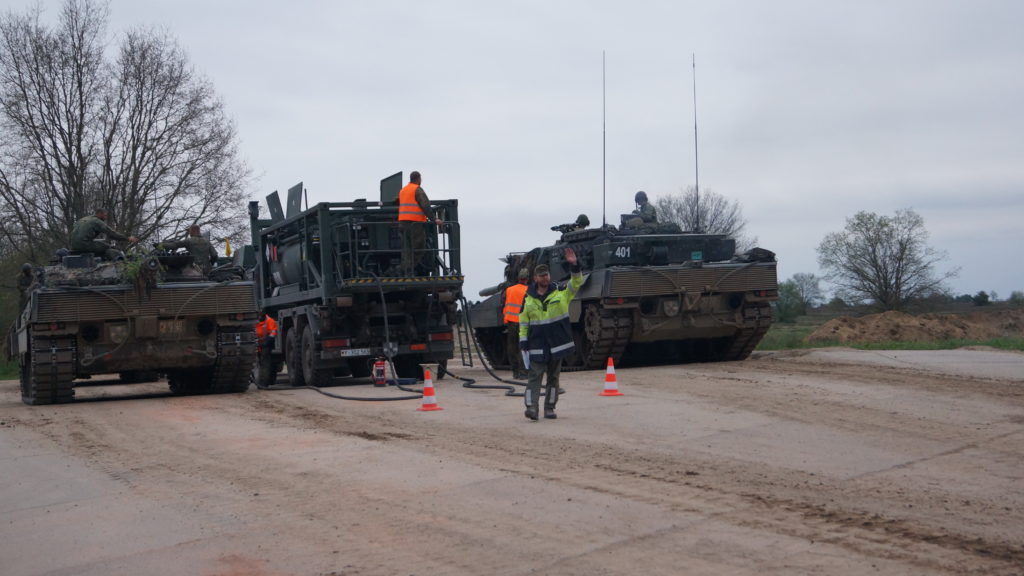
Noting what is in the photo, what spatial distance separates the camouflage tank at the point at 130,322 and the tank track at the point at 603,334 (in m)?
5.68

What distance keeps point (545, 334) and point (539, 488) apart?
387 centimetres

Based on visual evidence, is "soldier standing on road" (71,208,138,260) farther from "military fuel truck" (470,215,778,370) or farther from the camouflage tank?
"military fuel truck" (470,215,778,370)

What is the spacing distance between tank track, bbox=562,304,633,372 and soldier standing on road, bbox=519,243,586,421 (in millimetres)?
6682

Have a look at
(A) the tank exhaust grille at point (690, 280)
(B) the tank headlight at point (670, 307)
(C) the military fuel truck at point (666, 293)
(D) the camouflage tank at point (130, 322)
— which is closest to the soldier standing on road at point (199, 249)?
(D) the camouflage tank at point (130, 322)

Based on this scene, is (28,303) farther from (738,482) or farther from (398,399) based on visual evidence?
(738,482)

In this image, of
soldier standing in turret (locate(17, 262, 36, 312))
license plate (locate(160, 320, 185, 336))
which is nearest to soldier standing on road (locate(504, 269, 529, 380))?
license plate (locate(160, 320, 185, 336))

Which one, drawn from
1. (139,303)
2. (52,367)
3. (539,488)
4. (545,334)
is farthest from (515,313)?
(539,488)

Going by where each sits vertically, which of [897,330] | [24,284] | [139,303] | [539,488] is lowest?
[539,488]

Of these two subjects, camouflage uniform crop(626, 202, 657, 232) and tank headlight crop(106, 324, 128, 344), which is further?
camouflage uniform crop(626, 202, 657, 232)

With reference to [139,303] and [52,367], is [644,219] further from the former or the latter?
[52,367]

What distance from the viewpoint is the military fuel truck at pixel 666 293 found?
18.1 meters

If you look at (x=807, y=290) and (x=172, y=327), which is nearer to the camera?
(x=172, y=327)

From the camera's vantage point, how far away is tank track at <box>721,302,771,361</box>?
18.8 meters

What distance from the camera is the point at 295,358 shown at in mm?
18688
